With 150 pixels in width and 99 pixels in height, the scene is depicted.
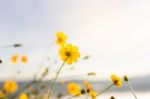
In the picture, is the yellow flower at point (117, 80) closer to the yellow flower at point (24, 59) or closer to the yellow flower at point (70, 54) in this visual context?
the yellow flower at point (70, 54)

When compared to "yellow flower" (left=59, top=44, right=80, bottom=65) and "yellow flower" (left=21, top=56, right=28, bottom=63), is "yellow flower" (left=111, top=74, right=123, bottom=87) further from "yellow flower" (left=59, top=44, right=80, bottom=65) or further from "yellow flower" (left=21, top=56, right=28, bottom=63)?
"yellow flower" (left=21, top=56, right=28, bottom=63)

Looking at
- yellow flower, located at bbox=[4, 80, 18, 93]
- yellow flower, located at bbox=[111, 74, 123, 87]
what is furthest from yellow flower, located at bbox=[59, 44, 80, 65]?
yellow flower, located at bbox=[4, 80, 18, 93]

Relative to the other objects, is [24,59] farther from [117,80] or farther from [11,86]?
[117,80]

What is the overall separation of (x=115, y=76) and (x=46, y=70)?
2.15 metres

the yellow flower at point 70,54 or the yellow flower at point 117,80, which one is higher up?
the yellow flower at point 70,54

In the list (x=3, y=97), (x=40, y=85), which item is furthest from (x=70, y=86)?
(x=40, y=85)

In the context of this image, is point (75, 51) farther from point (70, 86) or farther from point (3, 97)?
point (3, 97)

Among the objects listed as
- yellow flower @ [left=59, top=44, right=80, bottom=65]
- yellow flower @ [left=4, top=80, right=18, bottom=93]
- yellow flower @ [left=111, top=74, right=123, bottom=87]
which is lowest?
yellow flower @ [left=4, top=80, right=18, bottom=93]

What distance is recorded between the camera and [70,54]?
3.41 metres

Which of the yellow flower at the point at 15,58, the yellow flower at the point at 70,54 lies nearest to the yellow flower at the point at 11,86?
the yellow flower at the point at 15,58

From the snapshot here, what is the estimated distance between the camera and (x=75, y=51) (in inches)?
137

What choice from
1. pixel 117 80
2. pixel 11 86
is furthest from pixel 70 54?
pixel 11 86

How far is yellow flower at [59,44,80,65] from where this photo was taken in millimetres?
3375

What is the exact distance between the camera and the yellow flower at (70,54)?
338cm
